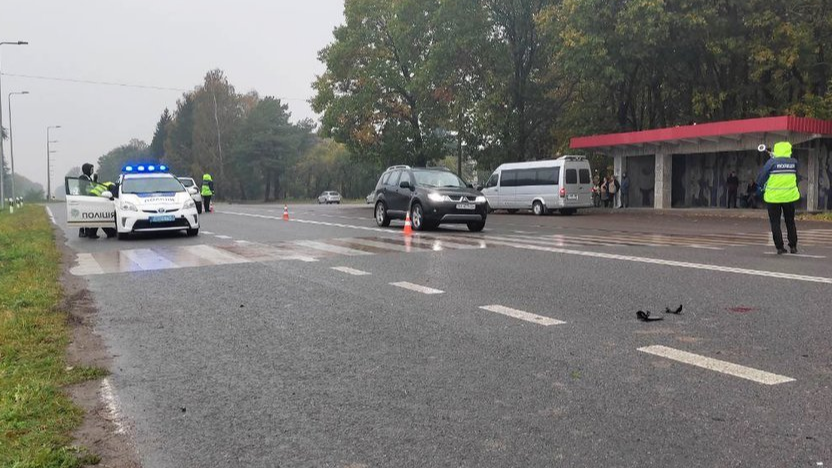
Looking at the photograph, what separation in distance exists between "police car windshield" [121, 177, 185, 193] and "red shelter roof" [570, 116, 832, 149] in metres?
21.8

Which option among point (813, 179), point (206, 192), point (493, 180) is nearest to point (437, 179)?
point (493, 180)

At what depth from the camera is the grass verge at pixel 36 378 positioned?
133 inches

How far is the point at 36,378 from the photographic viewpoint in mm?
4645

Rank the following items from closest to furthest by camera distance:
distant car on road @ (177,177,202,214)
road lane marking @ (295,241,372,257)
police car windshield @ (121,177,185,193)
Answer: road lane marking @ (295,241,372,257) < police car windshield @ (121,177,185,193) < distant car on road @ (177,177,202,214)

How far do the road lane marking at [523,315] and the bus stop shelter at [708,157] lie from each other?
23697mm

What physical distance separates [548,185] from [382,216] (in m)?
13.3

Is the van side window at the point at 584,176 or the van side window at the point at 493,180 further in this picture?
the van side window at the point at 493,180

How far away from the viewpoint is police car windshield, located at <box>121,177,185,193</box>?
1672 centimetres

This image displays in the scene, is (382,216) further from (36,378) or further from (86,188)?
(36,378)

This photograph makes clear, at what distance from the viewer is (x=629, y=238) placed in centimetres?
1622

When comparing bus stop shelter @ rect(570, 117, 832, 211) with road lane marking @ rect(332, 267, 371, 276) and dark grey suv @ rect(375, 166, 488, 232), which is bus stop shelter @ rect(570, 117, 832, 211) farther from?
road lane marking @ rect(332, 267, 371, 276)

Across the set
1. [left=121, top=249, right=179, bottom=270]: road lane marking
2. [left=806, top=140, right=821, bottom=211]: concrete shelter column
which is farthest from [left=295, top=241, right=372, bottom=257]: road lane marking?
[left=806, top=140, right=821, bottom=211]: concrete shelter column

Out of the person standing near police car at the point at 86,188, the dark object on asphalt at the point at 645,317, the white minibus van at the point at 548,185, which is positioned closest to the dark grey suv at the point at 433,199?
the person standing near police car at the point at 86,188

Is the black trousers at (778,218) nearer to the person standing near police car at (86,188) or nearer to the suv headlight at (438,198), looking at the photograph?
the suv headlight at (438,198)
